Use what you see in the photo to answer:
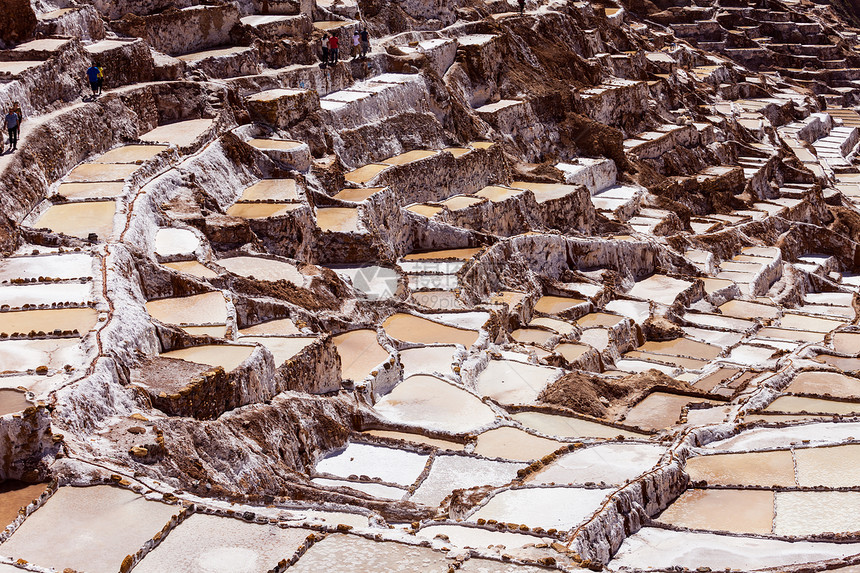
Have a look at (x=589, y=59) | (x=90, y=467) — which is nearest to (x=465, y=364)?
(x=90, y=467)

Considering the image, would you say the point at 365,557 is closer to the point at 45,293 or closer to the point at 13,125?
the point at 45,293

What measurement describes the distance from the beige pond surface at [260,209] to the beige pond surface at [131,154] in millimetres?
2360

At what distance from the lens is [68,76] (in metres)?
27.6

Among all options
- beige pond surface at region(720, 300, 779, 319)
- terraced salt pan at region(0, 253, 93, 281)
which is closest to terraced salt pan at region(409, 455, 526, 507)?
terraced salt pan at region(0, 253, 93, 281)

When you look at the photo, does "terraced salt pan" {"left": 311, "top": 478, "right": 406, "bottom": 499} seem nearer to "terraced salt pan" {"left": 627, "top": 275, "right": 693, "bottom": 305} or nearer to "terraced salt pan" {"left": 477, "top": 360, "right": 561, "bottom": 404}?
"terraced salt pan" {"left": 477, "top": 360, "right": 561, "bottom": 404}

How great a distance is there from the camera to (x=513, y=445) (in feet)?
65.2

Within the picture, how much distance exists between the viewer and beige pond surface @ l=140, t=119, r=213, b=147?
28.3m

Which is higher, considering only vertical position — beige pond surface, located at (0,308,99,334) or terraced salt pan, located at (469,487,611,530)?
beige pond surface, located at (0,308,99,334)

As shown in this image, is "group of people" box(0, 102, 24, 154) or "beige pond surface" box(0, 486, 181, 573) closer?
"beige pond surface" box(0, 486, 181, 573)

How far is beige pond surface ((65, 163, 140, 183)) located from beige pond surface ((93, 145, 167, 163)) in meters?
0.37

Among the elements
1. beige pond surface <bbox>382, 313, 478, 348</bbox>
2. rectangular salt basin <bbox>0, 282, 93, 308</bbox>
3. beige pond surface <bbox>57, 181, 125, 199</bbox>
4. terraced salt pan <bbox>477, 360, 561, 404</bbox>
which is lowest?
terraced salt pan <bbox>477, 360, 561, 404</bbox>

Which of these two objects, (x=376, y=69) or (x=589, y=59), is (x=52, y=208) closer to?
(x=376, y=69)

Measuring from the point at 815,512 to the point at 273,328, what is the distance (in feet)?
36.5

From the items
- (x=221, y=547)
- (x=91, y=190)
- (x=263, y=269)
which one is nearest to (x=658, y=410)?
(x=263, y=269)
